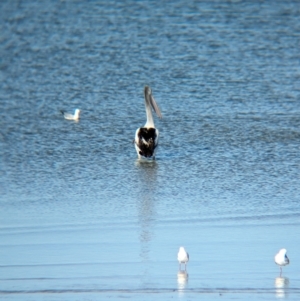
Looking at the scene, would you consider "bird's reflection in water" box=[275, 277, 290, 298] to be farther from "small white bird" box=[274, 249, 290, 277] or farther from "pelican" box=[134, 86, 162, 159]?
"pelican" box=[134, 86, 162, 159]

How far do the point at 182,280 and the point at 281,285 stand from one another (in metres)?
0.69

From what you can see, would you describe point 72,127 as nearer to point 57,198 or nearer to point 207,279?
point 57,198

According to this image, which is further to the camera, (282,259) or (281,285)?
(282,259)

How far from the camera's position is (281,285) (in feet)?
20.8

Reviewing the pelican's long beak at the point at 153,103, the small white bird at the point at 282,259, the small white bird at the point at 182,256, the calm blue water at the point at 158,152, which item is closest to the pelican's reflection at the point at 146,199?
the calm blue water at the point at 158,152

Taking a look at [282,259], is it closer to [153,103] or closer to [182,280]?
[182,280]

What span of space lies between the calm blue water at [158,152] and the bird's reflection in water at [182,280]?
2 cm

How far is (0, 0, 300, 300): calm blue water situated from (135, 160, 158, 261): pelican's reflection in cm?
3

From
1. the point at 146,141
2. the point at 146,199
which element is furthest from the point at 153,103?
the point at 146,199

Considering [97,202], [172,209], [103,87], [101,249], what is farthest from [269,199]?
[103,87]

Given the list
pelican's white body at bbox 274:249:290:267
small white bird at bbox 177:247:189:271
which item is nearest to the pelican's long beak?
small white bird at bbox 177:247:189:271

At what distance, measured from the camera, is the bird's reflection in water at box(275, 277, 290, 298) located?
6.13m

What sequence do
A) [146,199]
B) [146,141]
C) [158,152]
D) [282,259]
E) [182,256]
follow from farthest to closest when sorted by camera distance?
[158,152], [146,141], [146,199], [182,256], [282,259]

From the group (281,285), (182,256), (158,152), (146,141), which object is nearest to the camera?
(281,285)
